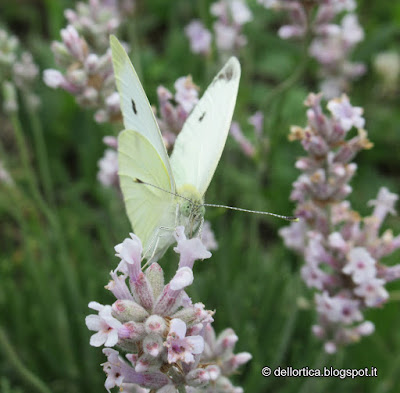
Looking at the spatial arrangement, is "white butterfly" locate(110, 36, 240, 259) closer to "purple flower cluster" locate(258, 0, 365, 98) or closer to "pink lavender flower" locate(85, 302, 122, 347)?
"pink lavender flower" locate(85, 302, 122, 347)

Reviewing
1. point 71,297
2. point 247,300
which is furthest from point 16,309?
point 247,300

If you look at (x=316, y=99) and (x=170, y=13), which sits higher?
(x=170, y=13)

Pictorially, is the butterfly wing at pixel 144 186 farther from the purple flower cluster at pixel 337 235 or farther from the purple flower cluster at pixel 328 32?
the purple flower cluster at pixel 328 32

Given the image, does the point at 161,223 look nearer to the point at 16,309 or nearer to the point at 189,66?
the point at 16,309

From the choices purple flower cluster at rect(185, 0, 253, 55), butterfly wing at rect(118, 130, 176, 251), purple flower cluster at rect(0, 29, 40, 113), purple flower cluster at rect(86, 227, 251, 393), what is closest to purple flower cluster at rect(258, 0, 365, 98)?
purple flower cluster at rect(185, 0, 253, 55)

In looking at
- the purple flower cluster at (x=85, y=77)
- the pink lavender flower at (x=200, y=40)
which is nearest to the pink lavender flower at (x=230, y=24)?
the pink lavender flower at (x=200, y=40)
